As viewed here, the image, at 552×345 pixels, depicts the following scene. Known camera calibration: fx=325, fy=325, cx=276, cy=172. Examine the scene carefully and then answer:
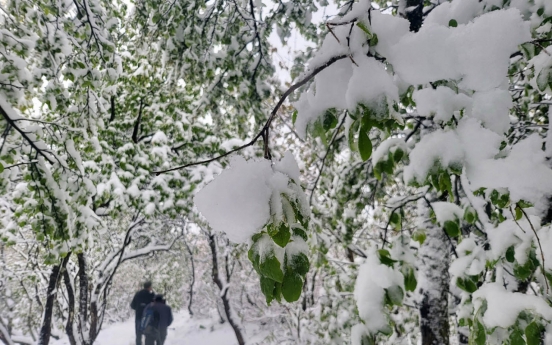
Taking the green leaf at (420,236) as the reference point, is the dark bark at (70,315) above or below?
above

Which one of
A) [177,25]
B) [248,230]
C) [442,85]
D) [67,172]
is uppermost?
[177,25]

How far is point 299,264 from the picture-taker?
0.69 meters

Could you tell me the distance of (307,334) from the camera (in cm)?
584

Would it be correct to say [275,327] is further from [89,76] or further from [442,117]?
[442,117]

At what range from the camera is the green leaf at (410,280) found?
137 cm

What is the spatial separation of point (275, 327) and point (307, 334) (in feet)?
29.9

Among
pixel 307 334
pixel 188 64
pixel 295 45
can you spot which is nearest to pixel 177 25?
pixel 188 64

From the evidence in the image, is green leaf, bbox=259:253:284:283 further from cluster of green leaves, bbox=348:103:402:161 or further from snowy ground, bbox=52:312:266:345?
snowy ground, bbox=52:312:266:345

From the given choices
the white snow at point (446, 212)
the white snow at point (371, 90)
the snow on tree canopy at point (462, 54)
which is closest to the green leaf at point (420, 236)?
the white snow at point (446, 212)

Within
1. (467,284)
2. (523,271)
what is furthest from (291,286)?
(467,284)

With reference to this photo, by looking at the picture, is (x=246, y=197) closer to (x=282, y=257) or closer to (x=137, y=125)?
(x=282, y=257)

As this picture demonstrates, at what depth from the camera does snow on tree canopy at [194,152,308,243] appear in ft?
2.21

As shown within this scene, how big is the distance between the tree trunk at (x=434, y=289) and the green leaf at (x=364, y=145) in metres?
2.14

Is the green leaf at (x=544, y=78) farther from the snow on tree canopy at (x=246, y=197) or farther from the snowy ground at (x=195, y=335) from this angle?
the snowy ground at (x=195, y=335)
